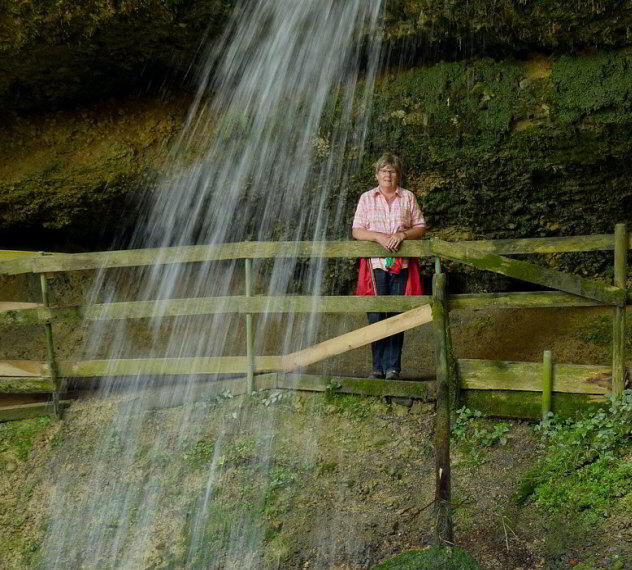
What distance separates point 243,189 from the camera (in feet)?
27.0

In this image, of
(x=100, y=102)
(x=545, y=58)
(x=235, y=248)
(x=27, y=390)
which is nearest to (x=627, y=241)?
(x=545, y=58)

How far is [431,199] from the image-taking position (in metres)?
7.85

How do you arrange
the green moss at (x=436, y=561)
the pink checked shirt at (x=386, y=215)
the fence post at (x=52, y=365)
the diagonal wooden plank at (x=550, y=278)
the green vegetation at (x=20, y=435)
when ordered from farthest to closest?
1. the fence post at (x=52, y=365)
2. the green vegetation at (x=20, y=435)
3. the pink checked shirt at (x=386, y=215)
4. the diagonal wooden plank at (x=550, y=278)
5. the green moss at (x=436, y=561)

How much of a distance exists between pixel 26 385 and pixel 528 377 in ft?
14.4

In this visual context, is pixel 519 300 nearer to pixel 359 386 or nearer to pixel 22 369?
pixel 359 386

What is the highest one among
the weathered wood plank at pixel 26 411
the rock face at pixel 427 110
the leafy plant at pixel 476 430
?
the rock face at pixel 427 110

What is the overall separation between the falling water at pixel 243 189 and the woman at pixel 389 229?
128 cm

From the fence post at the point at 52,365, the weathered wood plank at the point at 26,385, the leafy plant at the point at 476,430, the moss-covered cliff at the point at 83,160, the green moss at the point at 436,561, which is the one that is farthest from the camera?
the moss-covered cliff at the point at 83,160

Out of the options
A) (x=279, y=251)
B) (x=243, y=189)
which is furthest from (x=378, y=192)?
(x=243, y=189)

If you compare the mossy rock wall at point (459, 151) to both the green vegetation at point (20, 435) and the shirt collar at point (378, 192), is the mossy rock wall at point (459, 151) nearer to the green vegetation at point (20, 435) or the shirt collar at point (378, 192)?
the shirt collar at point (378, 192)

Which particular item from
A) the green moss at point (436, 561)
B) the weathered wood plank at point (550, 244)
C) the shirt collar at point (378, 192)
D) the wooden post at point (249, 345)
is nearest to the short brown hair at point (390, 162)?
the shirt collar at point (378, 192)

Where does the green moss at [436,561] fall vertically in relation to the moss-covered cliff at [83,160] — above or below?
below

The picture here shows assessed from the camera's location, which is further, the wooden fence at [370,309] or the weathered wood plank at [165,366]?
the weathered wood plank at [165,366]

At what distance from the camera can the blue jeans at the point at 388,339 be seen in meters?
5.90
